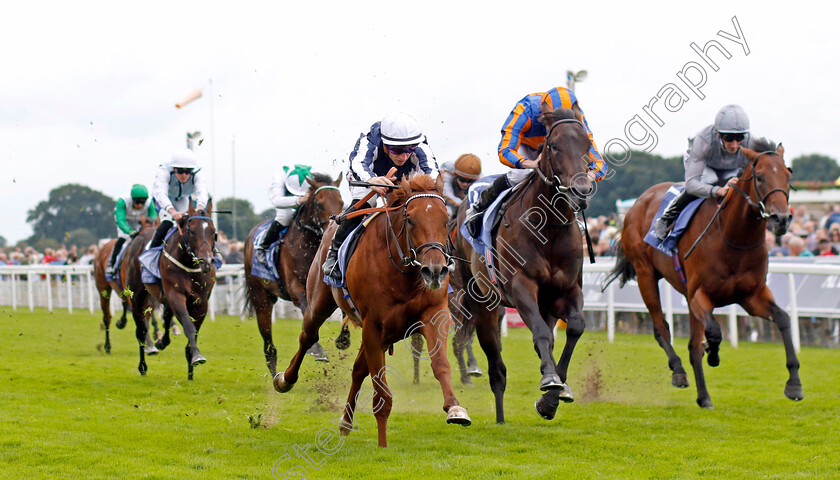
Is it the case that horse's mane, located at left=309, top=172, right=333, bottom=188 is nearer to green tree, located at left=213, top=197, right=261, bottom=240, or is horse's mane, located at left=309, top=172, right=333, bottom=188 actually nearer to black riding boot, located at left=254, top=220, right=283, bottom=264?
black riding boot, located at left=254, top=220, right=283, bottom=264

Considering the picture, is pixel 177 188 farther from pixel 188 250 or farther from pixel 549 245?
pixel 549 245

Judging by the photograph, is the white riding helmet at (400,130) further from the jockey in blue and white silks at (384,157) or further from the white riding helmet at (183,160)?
the white riding helmet at (183,160)

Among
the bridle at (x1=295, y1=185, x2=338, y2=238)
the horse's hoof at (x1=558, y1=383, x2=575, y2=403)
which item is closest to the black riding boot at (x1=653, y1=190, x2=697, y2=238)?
the horse's hoof at (x1=558, y1=383, x2=575, y2=403)

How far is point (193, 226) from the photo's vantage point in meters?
9.47

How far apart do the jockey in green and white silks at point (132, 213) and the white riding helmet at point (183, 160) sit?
7.44 ft

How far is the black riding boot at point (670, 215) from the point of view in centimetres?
819

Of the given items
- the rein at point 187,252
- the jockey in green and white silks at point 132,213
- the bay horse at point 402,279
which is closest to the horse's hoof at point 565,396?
the bay horse at point 402,279

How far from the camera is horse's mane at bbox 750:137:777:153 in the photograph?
7078 mm

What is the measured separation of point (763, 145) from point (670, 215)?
1373 mm

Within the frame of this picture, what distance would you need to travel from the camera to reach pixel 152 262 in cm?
1017

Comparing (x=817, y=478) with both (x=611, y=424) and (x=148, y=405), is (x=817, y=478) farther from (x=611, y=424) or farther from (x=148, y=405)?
(x=148, y=405)

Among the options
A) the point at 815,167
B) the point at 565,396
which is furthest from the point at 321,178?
the point at 815,167

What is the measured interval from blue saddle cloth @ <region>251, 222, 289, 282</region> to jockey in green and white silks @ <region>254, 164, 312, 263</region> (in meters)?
0.06

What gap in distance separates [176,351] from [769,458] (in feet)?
29.6
